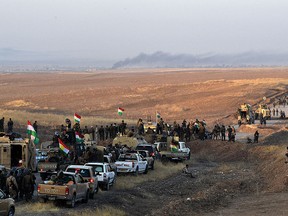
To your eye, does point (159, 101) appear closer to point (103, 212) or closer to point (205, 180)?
point (205, 180)

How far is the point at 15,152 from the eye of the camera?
26.6 metres

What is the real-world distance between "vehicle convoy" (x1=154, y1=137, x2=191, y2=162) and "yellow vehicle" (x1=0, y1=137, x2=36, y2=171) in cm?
1420

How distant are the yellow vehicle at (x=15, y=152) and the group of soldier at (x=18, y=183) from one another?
3.77 metres

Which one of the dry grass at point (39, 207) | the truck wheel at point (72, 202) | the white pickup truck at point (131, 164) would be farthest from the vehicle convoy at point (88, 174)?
the white pickup truck at point (131, 164)

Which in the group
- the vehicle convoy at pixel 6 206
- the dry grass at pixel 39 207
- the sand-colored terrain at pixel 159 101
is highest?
the vehicle convoy at pixel 6 206

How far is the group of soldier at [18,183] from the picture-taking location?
70.1ft

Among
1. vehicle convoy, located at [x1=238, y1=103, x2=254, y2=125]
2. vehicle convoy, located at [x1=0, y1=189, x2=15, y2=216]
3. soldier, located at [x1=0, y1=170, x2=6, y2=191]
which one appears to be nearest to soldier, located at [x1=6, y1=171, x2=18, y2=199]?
soldier, located at [x1=0, y1=170, x2=6, y2=191]

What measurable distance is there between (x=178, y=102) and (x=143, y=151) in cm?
6752

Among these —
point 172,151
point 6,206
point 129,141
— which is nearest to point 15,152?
point 6,206

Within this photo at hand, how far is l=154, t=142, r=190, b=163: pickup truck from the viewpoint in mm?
39844

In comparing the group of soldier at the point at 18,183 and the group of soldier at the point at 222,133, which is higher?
the group of soldier at the point at 18,183

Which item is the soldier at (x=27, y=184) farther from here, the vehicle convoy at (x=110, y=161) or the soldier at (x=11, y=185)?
the vehicle convoy at (x=110, y=161)

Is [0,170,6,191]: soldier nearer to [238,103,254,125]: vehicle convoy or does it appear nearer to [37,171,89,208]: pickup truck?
[37,171,89,208]: pickup truck

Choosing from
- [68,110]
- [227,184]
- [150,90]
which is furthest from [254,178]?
[150,90]
